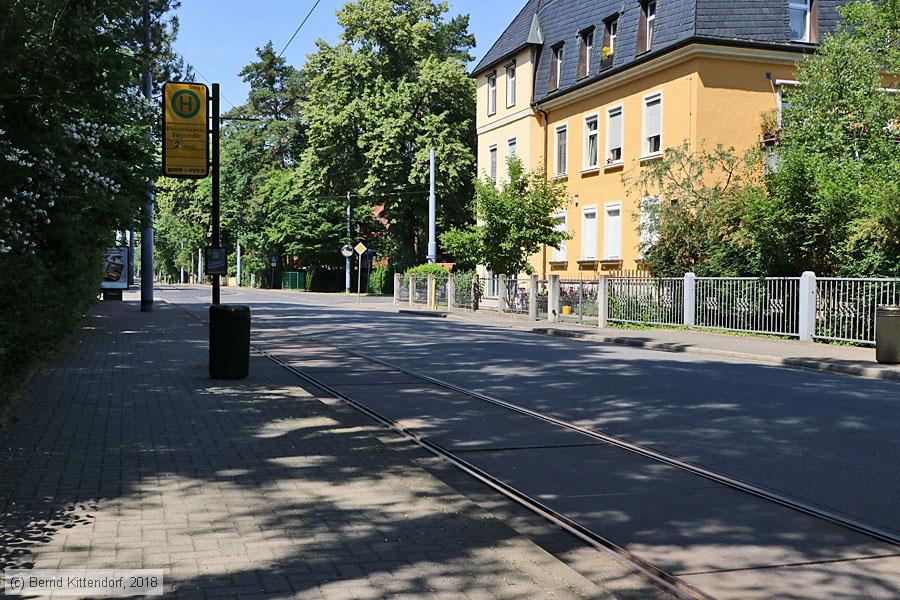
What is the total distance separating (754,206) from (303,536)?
1975 centimetres

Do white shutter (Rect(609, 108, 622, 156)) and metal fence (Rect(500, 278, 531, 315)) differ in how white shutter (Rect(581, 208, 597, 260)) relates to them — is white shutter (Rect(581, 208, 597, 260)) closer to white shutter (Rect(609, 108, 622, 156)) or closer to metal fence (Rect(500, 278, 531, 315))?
white shutter (Rect(609, 108, 622, 156))

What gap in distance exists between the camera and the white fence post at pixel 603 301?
2625cm

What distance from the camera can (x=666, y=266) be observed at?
26109mm

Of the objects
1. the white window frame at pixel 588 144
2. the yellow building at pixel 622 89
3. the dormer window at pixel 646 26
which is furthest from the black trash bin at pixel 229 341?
the white window frame at pixel 588 144

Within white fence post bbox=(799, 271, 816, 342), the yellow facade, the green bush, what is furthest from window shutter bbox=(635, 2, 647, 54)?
the green bush

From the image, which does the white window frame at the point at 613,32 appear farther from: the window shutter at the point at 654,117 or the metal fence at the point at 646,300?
the metal fence at the point at 646,300

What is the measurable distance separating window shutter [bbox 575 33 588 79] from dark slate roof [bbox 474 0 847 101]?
0.27 meters

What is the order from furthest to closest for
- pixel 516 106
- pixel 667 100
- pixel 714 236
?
pixel 516 106
pixel 667 100
pixel 714 236

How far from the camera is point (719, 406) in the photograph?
33.6ft

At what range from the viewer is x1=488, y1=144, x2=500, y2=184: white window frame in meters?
43.7

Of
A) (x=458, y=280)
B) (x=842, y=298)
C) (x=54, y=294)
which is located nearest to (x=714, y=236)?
(x=842, y=298)

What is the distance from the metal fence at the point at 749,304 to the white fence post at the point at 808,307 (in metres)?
0.28

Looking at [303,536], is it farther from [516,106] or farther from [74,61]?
[516,106]

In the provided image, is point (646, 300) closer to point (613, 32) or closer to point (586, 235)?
point (586, 235)
